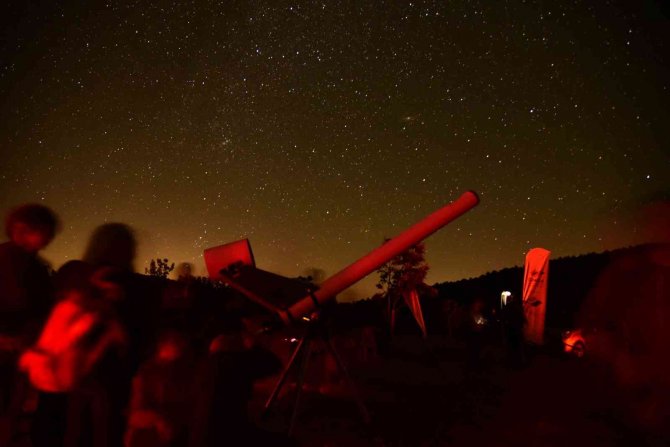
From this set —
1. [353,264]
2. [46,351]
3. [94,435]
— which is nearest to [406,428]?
[353,264]

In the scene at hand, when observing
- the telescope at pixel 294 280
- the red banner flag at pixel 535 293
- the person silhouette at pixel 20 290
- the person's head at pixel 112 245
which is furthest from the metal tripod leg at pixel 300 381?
the red banner flag at pixel 535 293

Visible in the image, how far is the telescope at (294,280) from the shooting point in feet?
12.6

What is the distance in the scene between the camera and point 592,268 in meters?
22.3

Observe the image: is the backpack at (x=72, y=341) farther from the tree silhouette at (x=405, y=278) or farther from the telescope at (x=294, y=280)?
the tree silhouette at (x=405, y=278)

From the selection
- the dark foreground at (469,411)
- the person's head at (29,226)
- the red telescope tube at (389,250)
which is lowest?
the dark foreground at (469,411)

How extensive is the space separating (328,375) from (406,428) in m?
2.18

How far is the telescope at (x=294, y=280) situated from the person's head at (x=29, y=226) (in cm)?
124

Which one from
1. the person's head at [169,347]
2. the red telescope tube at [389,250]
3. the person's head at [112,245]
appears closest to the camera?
the person's head at [112,245]

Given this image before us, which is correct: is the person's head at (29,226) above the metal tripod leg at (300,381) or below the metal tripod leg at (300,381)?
above

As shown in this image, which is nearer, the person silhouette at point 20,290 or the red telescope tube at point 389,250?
the person silhouette at point 20,290

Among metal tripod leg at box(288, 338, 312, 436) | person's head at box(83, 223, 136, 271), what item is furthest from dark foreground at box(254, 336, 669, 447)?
person's head at box(83, 223, 136, 271)

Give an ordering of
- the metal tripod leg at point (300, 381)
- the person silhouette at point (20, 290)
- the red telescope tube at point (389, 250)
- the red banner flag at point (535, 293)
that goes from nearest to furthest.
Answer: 1. the person silhouette at point (20, 290)
2. the red telescope tube at point (389, 250)
3. the metal tripod leg at point (300, 381)
4. the red banner flag at point (535, 293)

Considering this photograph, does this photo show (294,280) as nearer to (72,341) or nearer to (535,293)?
A: (72,341)

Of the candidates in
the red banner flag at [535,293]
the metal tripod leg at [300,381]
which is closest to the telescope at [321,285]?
the metal tripod leg at [300,381]
